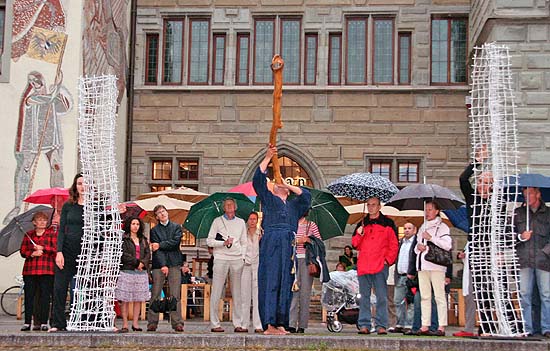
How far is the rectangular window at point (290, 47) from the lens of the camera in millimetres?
23500

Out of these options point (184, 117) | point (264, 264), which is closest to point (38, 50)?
point (184, 117)

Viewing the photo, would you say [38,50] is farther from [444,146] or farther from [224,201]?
[444,146]

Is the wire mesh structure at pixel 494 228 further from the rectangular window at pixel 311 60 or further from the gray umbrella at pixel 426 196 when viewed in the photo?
the rectangular window at pixel 311 60

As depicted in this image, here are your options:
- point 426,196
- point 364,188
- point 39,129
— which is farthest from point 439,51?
point 426,196

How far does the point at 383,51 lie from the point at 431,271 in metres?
12.2

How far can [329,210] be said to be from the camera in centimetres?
1351

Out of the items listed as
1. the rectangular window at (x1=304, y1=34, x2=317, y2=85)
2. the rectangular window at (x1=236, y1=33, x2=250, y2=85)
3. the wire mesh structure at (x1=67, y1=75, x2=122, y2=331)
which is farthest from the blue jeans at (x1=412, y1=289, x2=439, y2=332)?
the rectangular window at (x1=236, y1=33, x2=250, y2=85)

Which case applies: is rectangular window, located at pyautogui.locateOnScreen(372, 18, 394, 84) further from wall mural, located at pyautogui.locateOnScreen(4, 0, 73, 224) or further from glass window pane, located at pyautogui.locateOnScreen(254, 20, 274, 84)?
wall mural, located at pyautogui.locateOnScreen(4, 0, 73, 224)

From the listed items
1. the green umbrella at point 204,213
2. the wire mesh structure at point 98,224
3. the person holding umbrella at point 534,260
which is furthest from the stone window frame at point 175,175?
the person holding umbrella at point 534,260

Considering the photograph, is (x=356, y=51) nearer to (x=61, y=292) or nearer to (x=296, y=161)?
(x=296, y=161)

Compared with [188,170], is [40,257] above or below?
below

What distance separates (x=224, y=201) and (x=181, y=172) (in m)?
10.7

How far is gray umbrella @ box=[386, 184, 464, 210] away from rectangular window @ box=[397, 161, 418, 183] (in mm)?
8467

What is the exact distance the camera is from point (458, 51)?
23203 mm
